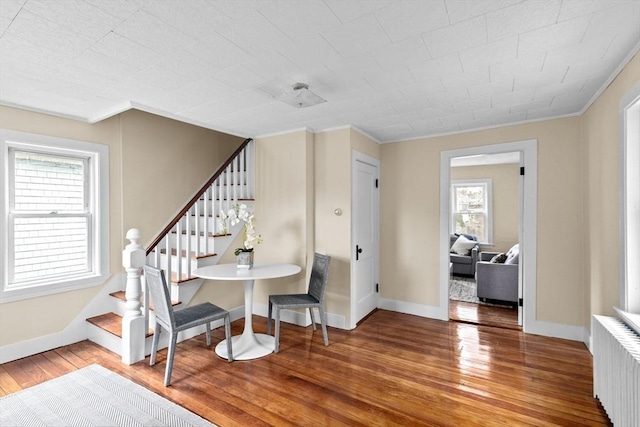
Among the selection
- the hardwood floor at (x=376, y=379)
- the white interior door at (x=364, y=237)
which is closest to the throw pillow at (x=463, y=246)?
the white interior door at (x=364, y=237)

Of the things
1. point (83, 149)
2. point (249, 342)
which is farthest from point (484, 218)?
point (83, 149)

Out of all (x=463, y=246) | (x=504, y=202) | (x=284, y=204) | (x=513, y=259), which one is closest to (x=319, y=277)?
(x=284, y=204)

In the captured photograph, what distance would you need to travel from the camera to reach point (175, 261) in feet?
12.7

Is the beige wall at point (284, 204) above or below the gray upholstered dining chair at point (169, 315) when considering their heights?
above

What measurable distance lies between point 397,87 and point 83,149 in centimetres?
328

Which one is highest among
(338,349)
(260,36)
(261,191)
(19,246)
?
(260,36)

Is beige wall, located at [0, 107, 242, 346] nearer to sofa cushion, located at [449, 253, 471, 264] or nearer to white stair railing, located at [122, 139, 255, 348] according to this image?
white stair railing, located at [122, 139, 255, 348]

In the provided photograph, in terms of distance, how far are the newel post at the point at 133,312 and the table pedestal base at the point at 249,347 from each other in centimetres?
72

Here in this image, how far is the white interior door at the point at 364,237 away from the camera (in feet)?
12.7

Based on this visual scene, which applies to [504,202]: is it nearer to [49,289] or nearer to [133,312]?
[133,312]

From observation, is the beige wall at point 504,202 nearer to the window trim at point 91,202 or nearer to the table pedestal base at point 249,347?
the table pedestal base at point 249,347

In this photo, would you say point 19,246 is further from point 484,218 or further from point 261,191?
point 484,218

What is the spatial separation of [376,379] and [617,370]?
155cm

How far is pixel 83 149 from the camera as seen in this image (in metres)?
3.41
